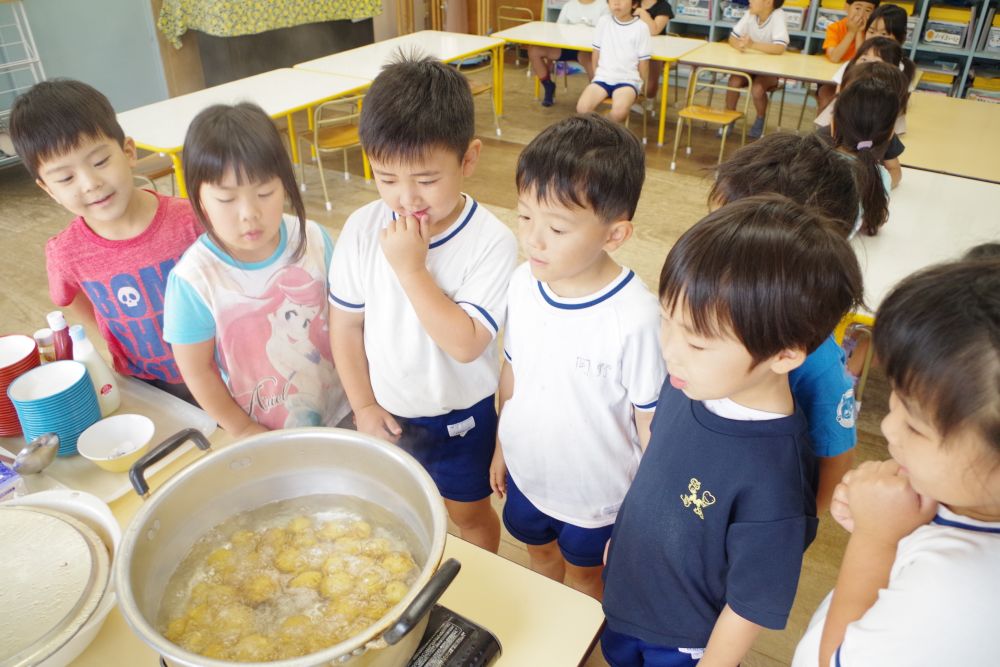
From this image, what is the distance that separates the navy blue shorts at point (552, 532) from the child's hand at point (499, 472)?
1cm

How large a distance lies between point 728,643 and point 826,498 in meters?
0.27

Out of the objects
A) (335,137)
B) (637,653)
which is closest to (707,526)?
(637,653)

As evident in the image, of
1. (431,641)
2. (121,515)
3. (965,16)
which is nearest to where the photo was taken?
(431,641)

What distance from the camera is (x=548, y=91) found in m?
→ 5.64

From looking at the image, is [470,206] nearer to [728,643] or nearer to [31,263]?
[728,643]

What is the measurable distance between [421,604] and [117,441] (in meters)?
0.75

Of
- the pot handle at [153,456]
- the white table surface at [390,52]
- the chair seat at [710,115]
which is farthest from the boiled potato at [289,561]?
the chair seat at [710,115]

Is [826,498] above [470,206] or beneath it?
beneath

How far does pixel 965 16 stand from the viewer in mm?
4840

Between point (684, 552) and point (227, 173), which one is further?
point (227, 173)

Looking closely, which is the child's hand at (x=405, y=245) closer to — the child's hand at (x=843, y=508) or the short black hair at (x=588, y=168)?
the short black hair at (x=588, y=168)

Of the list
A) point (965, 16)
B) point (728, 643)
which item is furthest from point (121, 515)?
point (965, 16)

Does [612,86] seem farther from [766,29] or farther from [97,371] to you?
[97,371]

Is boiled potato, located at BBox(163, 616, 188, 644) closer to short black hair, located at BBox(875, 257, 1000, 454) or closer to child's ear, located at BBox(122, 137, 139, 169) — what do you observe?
short black hair, located at BBox(875, 257, 1000, 454)
